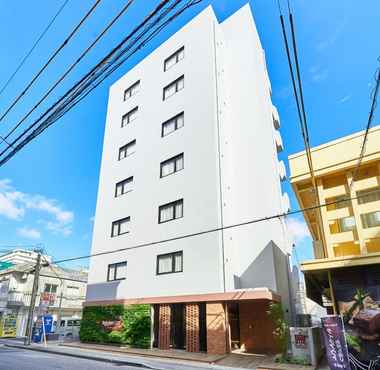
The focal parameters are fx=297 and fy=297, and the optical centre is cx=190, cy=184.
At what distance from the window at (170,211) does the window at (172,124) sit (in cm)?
561

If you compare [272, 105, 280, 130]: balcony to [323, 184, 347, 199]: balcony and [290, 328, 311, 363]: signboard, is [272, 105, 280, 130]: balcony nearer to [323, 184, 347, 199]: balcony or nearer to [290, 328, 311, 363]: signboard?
[323, 184, 347, 199]: balcony

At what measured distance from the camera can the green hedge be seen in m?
16.8

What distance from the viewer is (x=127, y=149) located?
961 inches

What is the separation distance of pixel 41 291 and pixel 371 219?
37762 millimetres

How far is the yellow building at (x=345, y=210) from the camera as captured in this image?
10859 mm

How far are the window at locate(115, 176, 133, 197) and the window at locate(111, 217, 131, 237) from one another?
2.27m

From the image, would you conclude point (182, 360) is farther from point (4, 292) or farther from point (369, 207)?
point (4, 292)

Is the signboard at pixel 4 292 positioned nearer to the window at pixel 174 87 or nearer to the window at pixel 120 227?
the window at pixel 120 227

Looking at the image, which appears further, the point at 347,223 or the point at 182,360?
the point at 182,360

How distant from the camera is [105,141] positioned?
26719 mm

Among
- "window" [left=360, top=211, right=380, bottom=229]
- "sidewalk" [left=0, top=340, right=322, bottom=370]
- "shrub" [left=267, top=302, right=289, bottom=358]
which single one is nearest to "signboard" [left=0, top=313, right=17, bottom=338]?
"sidewalk" [left=0, top=340, right=322, bottom=370]

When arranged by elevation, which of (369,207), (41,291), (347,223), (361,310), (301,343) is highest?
(369,207)

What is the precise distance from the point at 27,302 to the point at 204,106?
30.3 meters

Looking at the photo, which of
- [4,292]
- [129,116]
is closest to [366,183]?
[129,116]
